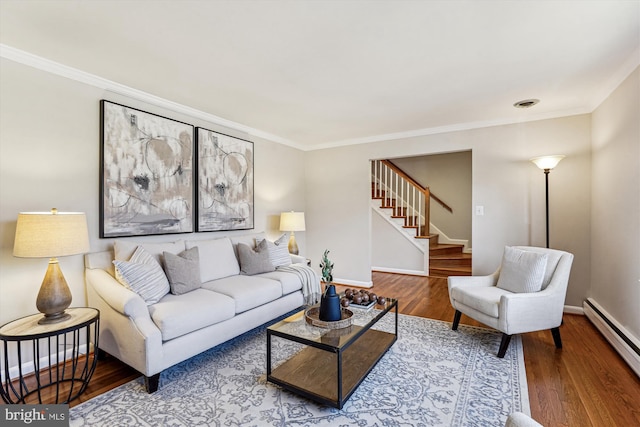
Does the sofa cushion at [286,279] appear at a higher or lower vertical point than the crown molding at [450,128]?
lower

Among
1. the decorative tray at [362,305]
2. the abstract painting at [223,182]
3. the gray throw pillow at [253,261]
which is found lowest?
the decorative tray at [362,305]

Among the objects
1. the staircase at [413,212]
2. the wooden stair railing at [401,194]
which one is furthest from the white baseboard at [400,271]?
the wooden stair railing at [401,194]

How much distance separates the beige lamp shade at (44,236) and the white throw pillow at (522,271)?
3.53 m

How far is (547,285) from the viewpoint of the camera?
8.51 feet

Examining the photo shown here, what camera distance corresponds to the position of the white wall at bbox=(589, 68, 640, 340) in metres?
2.32

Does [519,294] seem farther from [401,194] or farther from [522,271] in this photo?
[401,194]

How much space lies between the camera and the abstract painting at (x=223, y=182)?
11.3 ft

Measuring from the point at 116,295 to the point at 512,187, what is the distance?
4229mm

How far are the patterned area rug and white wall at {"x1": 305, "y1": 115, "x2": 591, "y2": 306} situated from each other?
5.14 ft

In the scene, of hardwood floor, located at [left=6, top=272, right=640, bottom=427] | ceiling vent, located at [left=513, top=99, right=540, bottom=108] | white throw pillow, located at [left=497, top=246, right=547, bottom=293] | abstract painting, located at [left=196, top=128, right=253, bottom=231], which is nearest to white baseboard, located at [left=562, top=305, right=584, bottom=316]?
hardwood floor, located at [left=6, top=272, right=640, bottom=427]

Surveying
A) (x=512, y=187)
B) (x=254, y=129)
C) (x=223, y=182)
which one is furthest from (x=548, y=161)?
(x=223, y=182)

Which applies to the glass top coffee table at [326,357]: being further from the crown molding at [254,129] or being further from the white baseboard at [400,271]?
the white baseboard at [400,271]

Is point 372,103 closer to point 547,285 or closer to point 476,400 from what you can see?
point 547,285

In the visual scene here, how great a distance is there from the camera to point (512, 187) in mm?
3668
